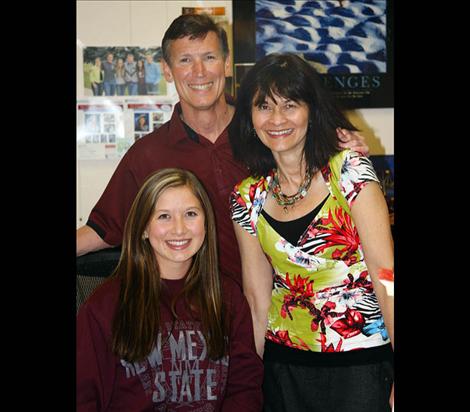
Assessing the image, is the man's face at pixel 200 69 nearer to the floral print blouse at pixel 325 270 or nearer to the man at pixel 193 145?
the man at pixel 193 145

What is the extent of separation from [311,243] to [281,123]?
316 mm

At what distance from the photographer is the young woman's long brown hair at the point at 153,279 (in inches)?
59.7

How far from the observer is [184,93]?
1.63m

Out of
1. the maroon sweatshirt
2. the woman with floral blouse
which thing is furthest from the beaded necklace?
the maroon sweatshirt

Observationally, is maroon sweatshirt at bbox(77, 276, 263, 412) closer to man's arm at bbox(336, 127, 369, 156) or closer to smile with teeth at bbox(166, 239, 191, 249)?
smile with teeth at bbox(166, 239, 191, 249)

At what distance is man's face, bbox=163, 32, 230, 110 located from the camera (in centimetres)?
160

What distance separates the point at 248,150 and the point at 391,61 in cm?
49

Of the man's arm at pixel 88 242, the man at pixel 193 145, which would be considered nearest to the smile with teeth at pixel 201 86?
the man at pixel 193 145

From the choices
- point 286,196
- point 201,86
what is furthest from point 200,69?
point 286,196

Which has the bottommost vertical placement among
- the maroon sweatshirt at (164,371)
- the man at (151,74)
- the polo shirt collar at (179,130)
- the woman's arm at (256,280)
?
the maroon sweatshirt at (164,371)

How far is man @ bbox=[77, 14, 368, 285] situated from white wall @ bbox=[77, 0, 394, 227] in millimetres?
28

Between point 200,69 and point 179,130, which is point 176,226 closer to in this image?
point 179,130

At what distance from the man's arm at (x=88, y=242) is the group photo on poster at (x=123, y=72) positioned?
386 millimetres
